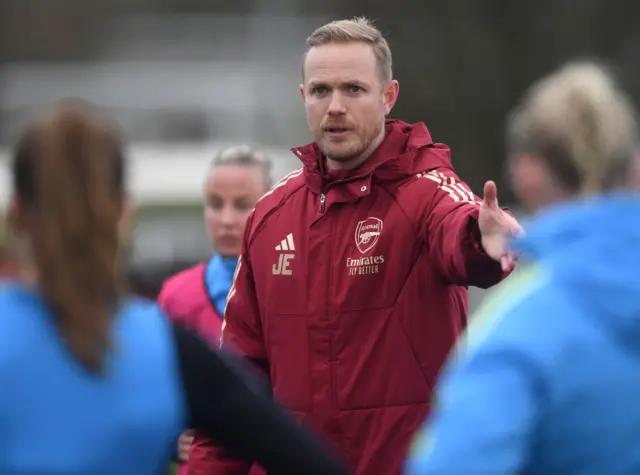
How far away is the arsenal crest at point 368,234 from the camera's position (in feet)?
18.4

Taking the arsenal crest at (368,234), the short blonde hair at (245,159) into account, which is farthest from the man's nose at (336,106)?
the short blonde hair at (245,159)

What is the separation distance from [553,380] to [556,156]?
0.53m

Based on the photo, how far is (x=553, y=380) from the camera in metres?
3.33

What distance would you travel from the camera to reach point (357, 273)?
5.56 meters

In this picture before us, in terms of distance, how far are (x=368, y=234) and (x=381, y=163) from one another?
0.28 m

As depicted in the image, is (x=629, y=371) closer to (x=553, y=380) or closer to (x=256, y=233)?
(x=553, y=380)

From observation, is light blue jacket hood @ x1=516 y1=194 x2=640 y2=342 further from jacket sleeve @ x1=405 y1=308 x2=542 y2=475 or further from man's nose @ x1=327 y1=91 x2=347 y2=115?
man's nose @ x1=327 y1=91 x2=347 y2=115

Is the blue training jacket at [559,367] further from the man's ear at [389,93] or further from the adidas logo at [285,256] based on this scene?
the man's ear at [389,93]

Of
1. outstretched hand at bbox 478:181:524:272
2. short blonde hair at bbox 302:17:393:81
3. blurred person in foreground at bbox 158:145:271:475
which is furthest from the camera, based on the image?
blurred person in foreground at bbox 158:145:271:475

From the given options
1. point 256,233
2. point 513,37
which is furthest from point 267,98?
point 256,233

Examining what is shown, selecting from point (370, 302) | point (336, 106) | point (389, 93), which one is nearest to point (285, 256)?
point (370, 302)

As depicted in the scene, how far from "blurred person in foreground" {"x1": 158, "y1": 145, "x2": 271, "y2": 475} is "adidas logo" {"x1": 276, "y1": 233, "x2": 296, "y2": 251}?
1.40 m

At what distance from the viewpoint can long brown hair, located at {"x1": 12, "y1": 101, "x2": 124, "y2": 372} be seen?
11.6 feet

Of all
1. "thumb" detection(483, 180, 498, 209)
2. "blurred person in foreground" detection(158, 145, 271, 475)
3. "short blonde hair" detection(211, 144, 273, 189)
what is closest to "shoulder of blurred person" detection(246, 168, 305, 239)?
"blurred person in foreground" detection(158, 145, 271, 475)
